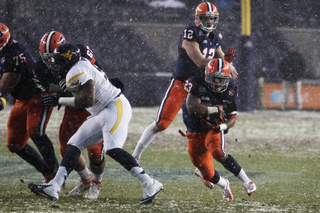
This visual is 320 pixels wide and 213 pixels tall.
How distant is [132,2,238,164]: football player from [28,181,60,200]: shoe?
5.89 ft

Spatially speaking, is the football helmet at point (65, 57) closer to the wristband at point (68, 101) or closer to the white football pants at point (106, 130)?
the wristband at point (68, 101)

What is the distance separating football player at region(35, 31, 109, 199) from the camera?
4.84 meters

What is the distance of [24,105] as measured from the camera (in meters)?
5.18

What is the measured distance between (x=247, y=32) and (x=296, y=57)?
2317 millimetres

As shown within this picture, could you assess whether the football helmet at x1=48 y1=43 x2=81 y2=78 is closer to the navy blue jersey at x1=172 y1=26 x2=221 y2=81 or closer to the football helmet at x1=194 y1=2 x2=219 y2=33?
the navy blue jersey at x1=172 y1=26 x2=221 y2=81

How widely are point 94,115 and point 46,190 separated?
0.76 metres

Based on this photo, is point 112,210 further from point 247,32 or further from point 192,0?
point 192,0

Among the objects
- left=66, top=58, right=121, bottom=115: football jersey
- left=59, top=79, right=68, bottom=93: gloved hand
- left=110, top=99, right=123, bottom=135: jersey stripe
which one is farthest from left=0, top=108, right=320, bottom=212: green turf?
left=59, top=79, right=68, bottom=93: gloved hand

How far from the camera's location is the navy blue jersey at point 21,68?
5035mm

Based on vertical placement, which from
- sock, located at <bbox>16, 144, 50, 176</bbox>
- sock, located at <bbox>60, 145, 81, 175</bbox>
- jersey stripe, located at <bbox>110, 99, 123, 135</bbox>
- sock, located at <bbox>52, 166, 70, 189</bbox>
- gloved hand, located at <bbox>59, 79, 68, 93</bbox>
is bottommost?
sock, located at <bbox>16, 144, 50, 176</bbox>

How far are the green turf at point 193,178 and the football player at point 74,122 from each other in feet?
0.54

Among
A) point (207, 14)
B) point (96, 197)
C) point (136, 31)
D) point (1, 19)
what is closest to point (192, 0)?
point (136, 31)

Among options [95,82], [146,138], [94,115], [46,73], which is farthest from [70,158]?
[146,138]

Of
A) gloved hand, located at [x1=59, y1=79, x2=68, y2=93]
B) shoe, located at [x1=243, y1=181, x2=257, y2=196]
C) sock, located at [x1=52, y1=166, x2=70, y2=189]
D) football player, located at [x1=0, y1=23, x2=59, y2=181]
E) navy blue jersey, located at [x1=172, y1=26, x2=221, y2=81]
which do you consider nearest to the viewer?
sock, located at [x1=52, y1=166, x2=70, y2=189]
